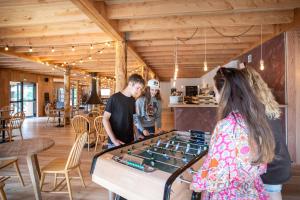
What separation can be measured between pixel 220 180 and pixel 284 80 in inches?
157

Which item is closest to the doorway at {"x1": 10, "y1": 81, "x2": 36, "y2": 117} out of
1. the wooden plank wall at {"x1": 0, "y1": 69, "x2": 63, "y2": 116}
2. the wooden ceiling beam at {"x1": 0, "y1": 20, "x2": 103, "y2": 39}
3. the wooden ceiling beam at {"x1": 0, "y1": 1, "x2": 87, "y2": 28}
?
the wooden plank wall at {"x1": 0, "y1": 69, "x2": 63, "y2": 116}

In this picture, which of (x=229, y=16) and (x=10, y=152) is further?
(x=229, y=16)

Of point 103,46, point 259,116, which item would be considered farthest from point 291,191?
point 103,46

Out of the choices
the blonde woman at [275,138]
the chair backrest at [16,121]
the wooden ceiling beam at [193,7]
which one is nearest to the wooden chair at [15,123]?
the chair backrest at [16,121]

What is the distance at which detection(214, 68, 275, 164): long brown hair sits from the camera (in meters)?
1.17

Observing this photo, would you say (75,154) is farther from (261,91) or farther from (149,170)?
(261,91)

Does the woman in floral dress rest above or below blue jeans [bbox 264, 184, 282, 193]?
above

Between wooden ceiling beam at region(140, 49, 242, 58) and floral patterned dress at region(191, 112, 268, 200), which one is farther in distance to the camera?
wooden ceiling beam at region(140, 49, 242, 58)

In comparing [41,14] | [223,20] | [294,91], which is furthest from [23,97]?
[294,91]

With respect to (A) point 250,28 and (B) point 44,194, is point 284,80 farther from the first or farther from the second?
(B) point 44,194

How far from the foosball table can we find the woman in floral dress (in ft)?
0.44

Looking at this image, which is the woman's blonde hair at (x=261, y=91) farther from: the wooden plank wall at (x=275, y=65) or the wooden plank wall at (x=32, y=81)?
the wooden plank wall at (x=32, y=81)

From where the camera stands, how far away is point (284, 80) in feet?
14.0

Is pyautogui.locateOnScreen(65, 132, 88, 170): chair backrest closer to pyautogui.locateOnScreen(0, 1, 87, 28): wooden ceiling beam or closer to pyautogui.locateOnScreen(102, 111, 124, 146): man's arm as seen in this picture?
pyautogui.locateOnScreen(102, 111, 124, 146): man's arm
